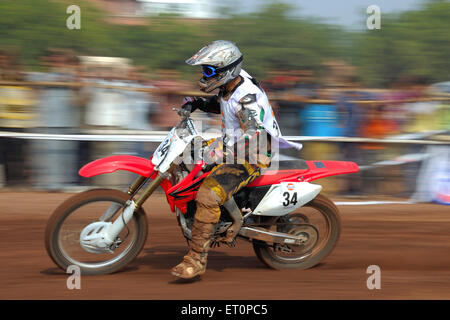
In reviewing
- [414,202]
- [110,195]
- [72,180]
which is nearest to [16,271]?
[110,195]

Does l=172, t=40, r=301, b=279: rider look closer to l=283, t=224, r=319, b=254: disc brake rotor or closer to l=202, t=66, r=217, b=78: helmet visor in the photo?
l=202, t=66, r=217, b=78: helmet visor

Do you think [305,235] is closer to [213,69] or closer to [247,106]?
[247,106]

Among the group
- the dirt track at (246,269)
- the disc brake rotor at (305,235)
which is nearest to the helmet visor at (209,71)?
the disc brake rotor at (305,235)

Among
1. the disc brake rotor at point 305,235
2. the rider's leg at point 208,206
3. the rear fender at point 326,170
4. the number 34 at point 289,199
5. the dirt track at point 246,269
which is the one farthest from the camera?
the disc brake rotor at point 305,235

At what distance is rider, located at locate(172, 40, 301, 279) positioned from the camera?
165 inches

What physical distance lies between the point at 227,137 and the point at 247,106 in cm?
29

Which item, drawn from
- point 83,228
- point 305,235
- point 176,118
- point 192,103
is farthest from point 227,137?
point 176,118

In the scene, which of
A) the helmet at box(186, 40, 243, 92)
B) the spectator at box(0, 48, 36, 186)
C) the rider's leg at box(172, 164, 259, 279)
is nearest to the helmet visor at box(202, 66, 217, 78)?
the helmet at box(186, 40, 243, 92)

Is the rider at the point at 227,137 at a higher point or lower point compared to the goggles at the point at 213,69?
lower

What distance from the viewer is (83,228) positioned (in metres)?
4.29

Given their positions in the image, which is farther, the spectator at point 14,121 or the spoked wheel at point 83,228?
the spectator at point 14,121

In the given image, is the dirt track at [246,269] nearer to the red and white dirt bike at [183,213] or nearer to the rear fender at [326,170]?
the red and white dirt bike at [183,213]

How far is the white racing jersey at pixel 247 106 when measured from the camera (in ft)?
Result: 13.9

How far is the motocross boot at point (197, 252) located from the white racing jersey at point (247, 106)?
68cm
